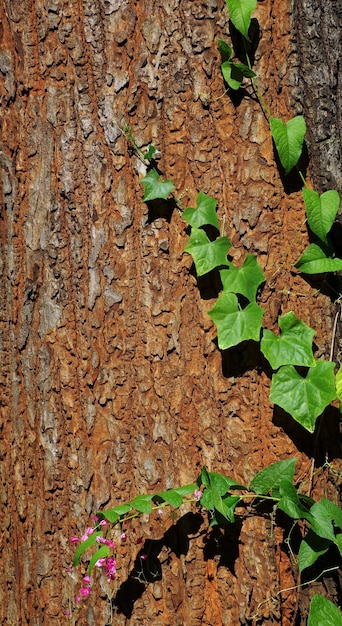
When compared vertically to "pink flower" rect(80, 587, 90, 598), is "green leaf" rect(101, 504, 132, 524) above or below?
above

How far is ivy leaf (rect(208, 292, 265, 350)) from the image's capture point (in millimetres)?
1555

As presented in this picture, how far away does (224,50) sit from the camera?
1.56 metres

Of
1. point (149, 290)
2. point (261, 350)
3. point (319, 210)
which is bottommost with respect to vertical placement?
point (261, 350)

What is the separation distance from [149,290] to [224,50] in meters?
0.56

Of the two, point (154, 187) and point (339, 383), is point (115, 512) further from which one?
point (154, 187)

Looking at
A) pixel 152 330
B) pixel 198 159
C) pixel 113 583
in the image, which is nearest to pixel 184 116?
pixel 198 159

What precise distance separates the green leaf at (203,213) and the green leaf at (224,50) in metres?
0.30

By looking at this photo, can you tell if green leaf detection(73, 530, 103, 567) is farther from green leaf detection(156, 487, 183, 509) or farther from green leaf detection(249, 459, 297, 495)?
green leaf detection(249, 459, 297, 495)

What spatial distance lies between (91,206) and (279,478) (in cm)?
75

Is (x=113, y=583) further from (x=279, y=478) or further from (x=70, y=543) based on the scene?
(x=279, y=478)

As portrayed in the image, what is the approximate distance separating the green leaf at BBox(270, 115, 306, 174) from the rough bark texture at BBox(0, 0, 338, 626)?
0.04m

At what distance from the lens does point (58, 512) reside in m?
1.69

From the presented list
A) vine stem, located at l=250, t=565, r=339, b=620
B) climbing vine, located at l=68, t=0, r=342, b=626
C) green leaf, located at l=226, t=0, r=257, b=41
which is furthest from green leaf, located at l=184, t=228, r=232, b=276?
vine stem, located at l=250, t=565, r=339, b=620

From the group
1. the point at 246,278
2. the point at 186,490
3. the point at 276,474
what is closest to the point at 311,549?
the point at 276,474
